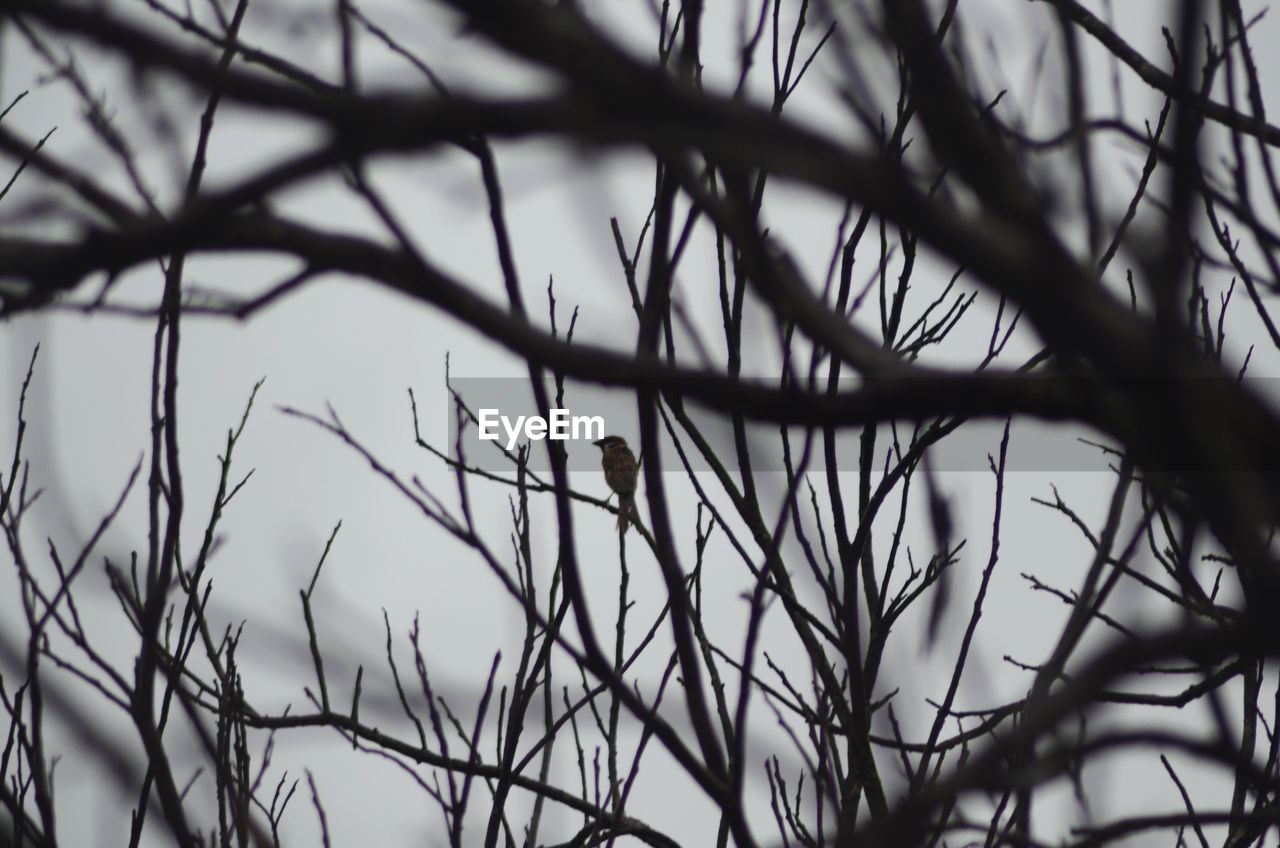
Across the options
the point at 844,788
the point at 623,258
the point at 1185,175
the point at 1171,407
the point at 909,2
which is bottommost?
the point at 844,788

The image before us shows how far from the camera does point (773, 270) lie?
1.28 m

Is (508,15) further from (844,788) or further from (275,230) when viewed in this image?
(844,788)

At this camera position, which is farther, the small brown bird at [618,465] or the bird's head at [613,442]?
the bird's head at [613,442]

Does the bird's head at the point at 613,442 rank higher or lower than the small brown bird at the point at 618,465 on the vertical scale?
higher

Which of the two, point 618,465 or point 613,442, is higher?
point 613,442

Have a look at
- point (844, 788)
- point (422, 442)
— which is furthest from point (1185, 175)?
point (422, 442)

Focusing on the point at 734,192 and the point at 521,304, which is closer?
the point at 734,192

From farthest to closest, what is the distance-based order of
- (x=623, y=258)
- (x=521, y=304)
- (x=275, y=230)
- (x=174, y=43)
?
(x=623, y=258) < (x=521, y=304) < (x=275, y=230) < (x=174, y=43)

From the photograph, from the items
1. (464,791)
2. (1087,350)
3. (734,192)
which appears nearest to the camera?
(1087,350)

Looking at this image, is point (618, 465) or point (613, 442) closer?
point (618, 465)

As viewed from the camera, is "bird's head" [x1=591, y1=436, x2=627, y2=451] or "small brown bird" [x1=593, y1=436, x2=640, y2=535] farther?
"bird's head" [x1=591, y1=436, x2=627, y2=451]

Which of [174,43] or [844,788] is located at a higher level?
[174,43]

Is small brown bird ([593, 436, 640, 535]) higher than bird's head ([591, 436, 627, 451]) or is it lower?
lower

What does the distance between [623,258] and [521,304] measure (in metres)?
1.14
